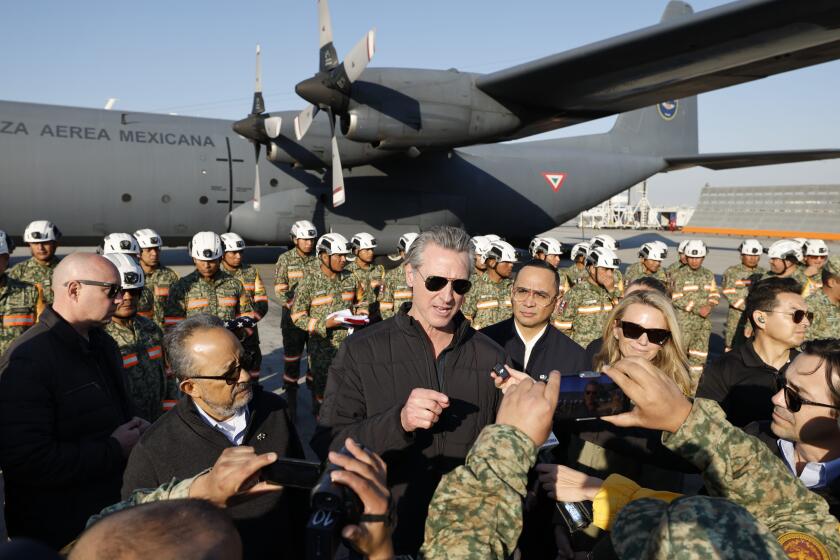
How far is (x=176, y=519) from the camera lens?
899 mm

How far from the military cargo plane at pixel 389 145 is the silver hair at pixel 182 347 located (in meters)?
7.77

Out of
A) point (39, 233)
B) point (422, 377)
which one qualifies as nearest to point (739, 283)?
point (422, 377)

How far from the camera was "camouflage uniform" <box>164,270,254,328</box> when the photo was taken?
5.95 meters

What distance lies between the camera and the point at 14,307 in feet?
17.5

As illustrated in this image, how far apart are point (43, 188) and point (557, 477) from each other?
13.6m

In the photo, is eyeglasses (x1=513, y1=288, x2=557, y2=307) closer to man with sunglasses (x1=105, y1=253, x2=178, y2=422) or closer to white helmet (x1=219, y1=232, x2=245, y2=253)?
man with sunglasses (x1=105, y1=253, x2=178, y2=422)

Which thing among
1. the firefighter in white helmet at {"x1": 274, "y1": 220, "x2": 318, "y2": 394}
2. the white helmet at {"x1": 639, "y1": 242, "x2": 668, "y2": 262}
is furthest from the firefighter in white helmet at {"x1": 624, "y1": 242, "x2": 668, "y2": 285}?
the firefighter in white helmet at {"x1": 274, "y1": 220, "x2": 318, "y2": 394}

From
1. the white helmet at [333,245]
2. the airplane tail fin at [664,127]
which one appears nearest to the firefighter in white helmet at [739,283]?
the white helmet at [333,245]

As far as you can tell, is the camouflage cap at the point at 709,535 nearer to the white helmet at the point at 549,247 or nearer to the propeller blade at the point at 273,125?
the white helmet at the point at 549,247

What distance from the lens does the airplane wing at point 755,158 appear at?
1692 centimetres

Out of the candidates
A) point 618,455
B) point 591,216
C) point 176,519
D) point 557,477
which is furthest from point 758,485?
point 591,216

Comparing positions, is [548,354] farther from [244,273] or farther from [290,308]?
[244,273]

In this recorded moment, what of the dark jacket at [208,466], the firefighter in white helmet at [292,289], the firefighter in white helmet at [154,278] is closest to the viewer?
the dark jacket at [208,466]

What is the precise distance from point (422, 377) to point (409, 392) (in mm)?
85
